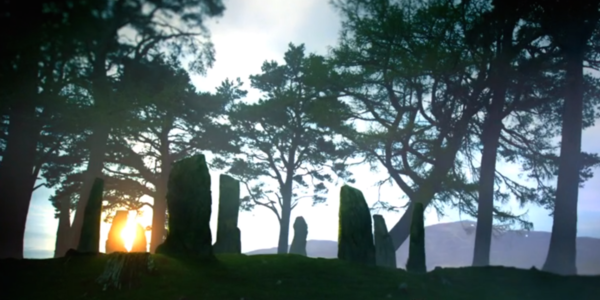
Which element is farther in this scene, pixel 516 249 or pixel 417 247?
pixel 516 249

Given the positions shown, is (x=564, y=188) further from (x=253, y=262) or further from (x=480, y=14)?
(x=253, y=262)

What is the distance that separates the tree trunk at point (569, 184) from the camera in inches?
555

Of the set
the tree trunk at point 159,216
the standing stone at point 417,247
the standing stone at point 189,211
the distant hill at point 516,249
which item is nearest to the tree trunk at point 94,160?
the standing stone at point 189,211

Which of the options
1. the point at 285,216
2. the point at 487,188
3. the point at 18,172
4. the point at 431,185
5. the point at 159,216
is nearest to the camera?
the point at 18,172

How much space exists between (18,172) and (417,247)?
11954 millimetres

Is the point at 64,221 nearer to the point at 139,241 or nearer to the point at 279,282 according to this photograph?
the point at 139,241

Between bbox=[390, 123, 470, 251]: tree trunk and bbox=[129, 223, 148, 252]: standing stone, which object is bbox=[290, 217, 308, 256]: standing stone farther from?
bbox=[129, 223, 148, 252]: standing stone

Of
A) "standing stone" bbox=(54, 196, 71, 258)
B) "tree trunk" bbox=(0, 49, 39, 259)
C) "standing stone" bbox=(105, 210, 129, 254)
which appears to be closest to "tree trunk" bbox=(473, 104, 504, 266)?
"tree trunk" bbox=(0, 49, 39, 259)

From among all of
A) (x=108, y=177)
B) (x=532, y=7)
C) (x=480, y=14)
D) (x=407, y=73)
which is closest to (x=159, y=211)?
(x=108, y=177)

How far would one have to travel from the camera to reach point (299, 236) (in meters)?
22.5

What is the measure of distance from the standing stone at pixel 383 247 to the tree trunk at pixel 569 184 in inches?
194

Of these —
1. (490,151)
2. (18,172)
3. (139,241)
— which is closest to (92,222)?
(18,172)

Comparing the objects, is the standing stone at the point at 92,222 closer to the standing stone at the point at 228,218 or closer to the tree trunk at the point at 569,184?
the standing stone at the point at 228,218

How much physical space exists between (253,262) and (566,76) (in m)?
13.3
